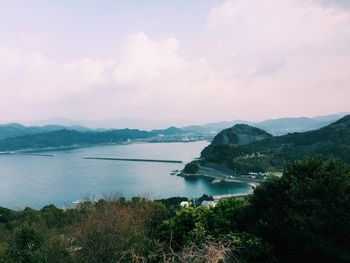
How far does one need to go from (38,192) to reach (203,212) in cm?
3549

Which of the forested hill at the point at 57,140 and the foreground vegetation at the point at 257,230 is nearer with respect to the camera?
the foreground vegetation at the point at 257,230

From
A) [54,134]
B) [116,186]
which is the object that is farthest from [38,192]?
[54,134]

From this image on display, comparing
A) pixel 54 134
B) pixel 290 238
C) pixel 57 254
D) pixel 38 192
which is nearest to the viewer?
pixel 290 238

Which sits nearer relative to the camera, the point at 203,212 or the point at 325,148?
the point at 203,212

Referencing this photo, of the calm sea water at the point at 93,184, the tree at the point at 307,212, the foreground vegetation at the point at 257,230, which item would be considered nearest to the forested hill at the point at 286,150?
the calm sea water at the point at 93,184

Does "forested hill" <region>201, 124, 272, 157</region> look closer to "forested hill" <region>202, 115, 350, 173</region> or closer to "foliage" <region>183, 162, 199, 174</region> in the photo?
"forested hill" <region>202, 115, 350, 173</region>

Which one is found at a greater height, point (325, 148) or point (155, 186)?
point (325, 148)

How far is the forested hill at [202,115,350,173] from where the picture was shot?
A: 41.7m

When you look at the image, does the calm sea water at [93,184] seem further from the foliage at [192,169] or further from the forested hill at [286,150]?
the forested hill at [286,150]

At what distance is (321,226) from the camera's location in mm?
6363

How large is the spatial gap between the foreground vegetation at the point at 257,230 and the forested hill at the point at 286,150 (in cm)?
3235

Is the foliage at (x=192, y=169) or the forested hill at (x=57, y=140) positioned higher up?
the forested hill at (x=57, y=140)

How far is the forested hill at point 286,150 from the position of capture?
41719mm

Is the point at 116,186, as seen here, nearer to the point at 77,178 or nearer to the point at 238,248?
the point at 77,178
